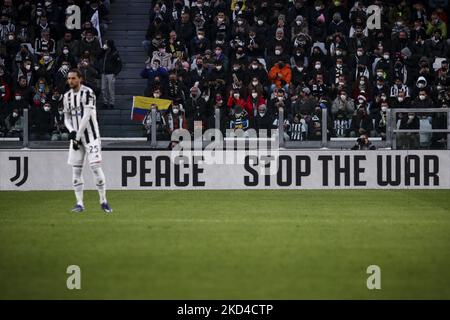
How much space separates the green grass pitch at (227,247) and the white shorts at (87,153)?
2.84 feet

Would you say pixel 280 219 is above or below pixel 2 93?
below

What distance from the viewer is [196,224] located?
50.2ft

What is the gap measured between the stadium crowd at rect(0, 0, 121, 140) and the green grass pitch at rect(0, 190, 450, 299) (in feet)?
9.13

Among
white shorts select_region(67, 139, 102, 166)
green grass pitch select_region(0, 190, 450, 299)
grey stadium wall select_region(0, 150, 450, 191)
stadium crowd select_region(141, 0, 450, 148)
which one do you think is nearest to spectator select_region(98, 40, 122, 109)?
stadium crowd select_region(141, 0, 450, 148)

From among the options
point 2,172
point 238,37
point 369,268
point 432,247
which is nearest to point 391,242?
point 432,247

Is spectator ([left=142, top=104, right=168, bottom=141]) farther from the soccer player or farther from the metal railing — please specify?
the soccer player

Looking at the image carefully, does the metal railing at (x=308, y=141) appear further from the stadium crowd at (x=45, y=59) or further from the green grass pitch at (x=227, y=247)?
the green grass pitch at (x=227, y=247)

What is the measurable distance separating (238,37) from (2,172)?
691 centimetres

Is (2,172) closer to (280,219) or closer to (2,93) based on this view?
(2,93)

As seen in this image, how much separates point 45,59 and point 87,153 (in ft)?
32.7

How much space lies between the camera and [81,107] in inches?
641

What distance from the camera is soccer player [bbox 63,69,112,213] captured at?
16.2 m

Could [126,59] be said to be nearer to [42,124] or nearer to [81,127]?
[42,124]

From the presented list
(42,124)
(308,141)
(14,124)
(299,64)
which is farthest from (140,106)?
(308,141)
